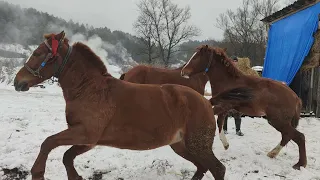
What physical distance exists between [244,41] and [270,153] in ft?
139

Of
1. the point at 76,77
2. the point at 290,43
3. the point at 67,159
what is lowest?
the point at 67,159

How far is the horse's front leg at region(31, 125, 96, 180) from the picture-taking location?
322 cm

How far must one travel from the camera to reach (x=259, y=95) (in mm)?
5902

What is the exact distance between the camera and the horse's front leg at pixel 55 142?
322 centimetres

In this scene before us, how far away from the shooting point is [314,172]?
5141mm

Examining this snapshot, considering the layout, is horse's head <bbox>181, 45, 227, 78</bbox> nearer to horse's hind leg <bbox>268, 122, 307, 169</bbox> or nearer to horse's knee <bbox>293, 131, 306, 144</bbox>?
horse's hind leg <bbox>268, 122, 307, 169</bbox>

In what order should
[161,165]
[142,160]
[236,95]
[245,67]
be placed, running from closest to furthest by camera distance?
[161,165]
[142,160]
[236,95]
[245,67]

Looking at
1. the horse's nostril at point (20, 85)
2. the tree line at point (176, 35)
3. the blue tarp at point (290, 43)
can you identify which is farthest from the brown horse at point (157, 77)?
the tree line at point (176, 35)

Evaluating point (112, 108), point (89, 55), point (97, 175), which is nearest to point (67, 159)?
point (97, 175)

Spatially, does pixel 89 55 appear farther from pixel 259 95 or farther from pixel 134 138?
pixel 259 95

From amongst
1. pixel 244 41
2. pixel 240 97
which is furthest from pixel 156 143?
pixel 244 41

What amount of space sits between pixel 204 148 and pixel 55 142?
6.01ft

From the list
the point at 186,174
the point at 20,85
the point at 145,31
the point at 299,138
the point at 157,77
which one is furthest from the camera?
the point at 145,31

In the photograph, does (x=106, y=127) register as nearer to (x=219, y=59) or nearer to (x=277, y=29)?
(x=219, y=59)
